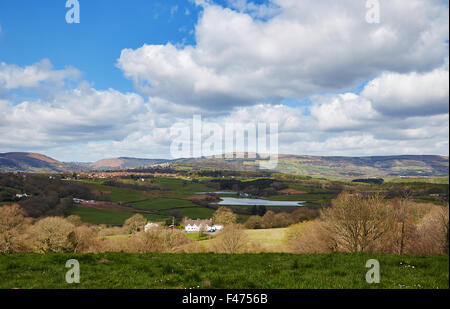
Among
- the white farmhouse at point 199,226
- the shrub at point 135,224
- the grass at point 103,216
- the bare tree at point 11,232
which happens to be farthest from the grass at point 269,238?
the grass at point 103,216

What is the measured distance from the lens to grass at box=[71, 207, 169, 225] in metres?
111

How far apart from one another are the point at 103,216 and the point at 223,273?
121 metres

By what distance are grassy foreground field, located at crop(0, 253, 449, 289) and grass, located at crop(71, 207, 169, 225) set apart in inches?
4100

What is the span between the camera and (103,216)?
117500 millimetres

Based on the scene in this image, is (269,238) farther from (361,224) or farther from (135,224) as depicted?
(135,224)

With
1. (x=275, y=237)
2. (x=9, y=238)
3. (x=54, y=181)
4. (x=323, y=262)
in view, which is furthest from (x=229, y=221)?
(x=54, y=181)

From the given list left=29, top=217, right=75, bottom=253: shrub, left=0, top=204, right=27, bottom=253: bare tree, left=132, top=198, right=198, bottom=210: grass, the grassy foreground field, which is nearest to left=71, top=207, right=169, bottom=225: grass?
left=132, top=198, right=198, bottom=210: grass

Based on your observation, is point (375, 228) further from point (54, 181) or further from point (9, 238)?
point (54, 181)

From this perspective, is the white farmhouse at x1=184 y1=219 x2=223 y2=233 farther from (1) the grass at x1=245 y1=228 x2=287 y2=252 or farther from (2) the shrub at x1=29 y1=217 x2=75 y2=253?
(2) the shrub at x1=29 y1=217 x2=75 y2=253

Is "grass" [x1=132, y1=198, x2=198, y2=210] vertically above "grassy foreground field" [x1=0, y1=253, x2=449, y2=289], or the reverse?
"grassy foreground field" [x1=0, y1=253, x2=449, y2=289]

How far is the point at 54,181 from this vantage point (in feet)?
582

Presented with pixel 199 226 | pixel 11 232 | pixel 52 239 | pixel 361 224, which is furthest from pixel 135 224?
pixel 361 224

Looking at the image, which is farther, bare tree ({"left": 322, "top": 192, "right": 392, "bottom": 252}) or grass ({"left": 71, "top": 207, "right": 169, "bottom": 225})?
grass ({"left": 71, "top": 207, "right": 169, "bottom": 225})
